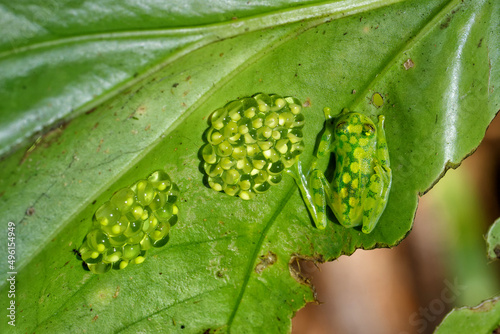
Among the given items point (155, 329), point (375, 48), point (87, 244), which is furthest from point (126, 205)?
point (375, 48)

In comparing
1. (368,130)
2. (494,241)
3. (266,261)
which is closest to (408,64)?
(368,130)

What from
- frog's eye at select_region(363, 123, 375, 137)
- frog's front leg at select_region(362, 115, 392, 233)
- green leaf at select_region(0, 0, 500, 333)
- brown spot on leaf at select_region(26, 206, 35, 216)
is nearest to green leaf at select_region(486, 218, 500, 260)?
green leaf at select_region(0, 0, 500, 333)

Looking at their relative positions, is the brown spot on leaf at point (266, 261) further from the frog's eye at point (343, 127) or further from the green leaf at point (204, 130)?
the frog's eye at point (343, 127)

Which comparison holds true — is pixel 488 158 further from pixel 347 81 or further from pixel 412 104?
pixel 347 81

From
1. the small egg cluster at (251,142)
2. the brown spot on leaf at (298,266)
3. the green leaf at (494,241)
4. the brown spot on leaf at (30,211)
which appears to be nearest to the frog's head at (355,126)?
the small egg cluster at (251,142)

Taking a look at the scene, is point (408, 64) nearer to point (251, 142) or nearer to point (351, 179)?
point (351, 179)

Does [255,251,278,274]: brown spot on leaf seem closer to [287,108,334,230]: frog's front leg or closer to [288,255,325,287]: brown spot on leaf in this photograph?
[288,255,325,287]: brown spot on leaf

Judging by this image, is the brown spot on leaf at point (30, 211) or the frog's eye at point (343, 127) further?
the frog's eye at point (343, 127)
